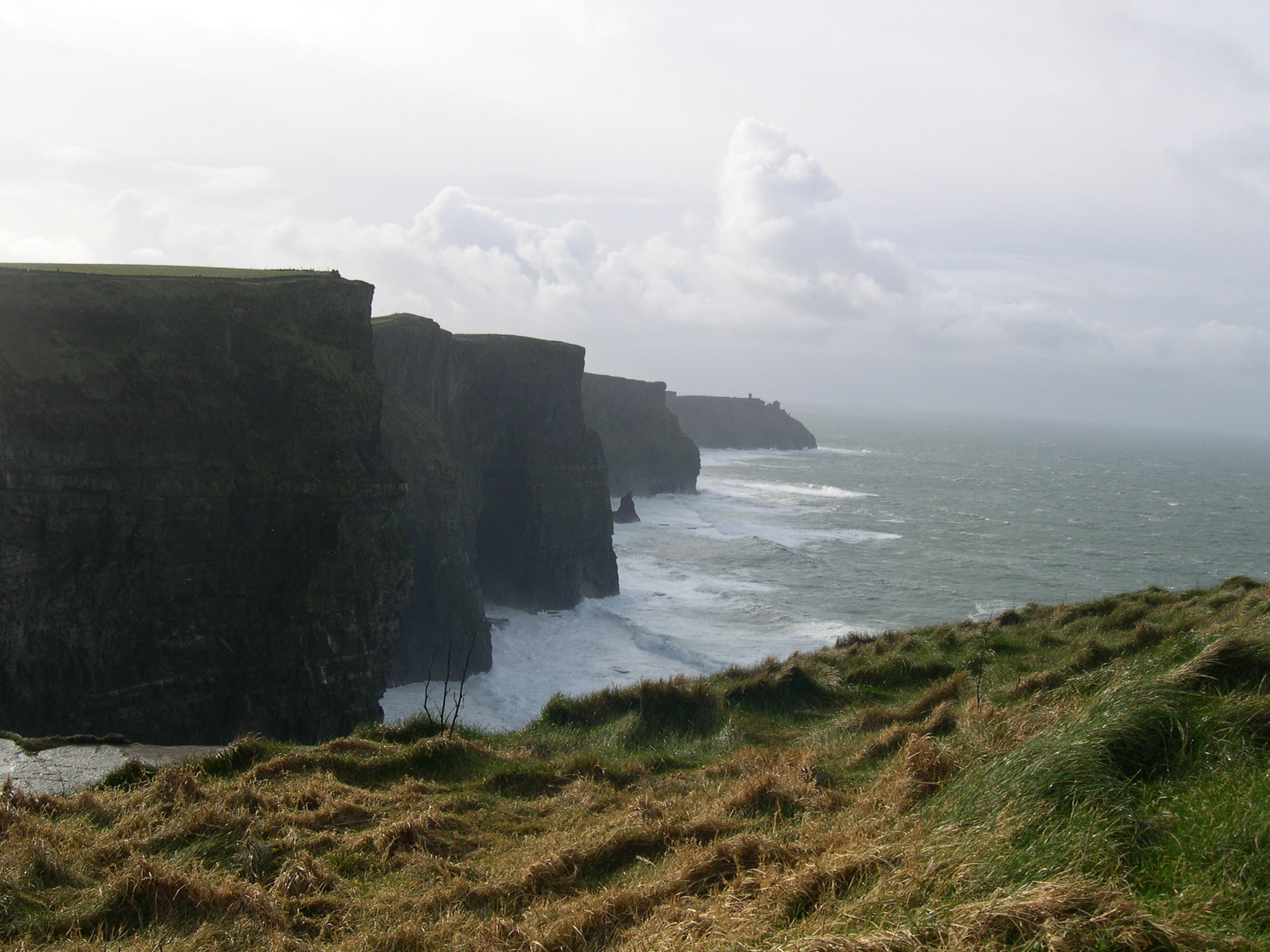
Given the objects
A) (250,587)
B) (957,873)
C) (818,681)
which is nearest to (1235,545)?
(818,681)

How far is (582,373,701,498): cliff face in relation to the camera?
9025cm

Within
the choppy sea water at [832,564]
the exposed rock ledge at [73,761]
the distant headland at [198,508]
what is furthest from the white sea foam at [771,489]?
the exposed rock ledge at [73,761]

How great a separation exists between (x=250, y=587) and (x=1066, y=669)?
22498 mm

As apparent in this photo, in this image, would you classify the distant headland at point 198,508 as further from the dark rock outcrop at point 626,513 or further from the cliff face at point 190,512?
the dark rock outcrop at point 626,513

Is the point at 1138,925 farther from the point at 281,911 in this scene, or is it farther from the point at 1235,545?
the point at 1235,545

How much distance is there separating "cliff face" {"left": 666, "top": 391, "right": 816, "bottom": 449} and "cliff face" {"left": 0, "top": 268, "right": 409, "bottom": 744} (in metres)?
123

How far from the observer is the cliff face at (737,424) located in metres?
157

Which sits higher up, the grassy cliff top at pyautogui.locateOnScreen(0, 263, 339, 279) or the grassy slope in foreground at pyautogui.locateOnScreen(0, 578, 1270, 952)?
the grassy cliff top at pyautogui.locateOnScreen(0, 263, 339, 279)

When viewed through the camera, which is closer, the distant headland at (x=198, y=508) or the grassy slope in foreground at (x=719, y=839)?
the grassy slope in foreground at (x=719, y=839)

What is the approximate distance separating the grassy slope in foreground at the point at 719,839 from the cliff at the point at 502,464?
88.8ft

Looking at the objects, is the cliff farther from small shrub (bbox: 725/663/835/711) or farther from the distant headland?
small shrub (bbox: 725/663/835/711)

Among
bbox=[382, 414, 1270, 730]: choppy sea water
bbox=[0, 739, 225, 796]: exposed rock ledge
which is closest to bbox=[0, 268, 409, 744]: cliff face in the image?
bbox=[382, 414, 1270, 730]: choppy sea water

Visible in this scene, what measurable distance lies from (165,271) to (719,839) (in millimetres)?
31568

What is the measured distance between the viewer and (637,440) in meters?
94.0
